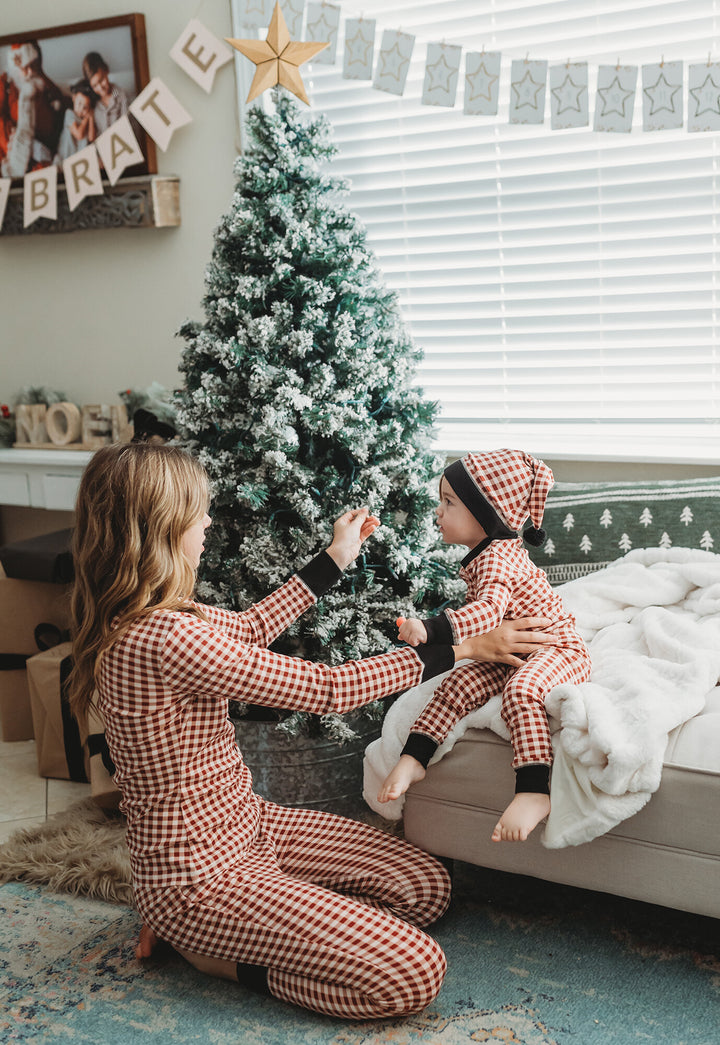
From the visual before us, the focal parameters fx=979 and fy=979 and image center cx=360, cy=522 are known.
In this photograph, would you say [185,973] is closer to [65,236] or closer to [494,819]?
[494,819]

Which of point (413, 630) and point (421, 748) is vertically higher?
point (413, 630)

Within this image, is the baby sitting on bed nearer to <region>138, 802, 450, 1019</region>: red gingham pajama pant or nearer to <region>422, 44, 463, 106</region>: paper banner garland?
<region>138, 802, 450, 1019</region>: red gingham pajama pant

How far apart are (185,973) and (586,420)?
1.72 m

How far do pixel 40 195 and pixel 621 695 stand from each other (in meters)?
2.51

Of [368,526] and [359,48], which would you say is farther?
[359,48]

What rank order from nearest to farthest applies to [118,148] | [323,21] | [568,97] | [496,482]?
[496,482], [568,97], [323,21], [118,148]

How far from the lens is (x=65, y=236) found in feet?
11.0

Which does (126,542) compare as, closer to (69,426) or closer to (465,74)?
(465,74)

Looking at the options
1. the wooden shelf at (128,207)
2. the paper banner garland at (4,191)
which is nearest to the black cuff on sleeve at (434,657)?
the wooden shelf at (128,207)

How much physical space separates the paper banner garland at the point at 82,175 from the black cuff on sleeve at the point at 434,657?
209cm

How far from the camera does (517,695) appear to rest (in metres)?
1.71

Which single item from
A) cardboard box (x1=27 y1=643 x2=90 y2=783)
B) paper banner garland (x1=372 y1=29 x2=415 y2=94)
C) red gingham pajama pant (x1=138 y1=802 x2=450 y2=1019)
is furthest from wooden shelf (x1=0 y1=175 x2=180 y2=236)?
red gingham pajama pant (x1=138 y1=802 x2=450 y2=1019)

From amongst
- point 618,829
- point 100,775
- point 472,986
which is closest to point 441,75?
point 618,829

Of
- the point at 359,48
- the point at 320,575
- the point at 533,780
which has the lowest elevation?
the point at 533,780
